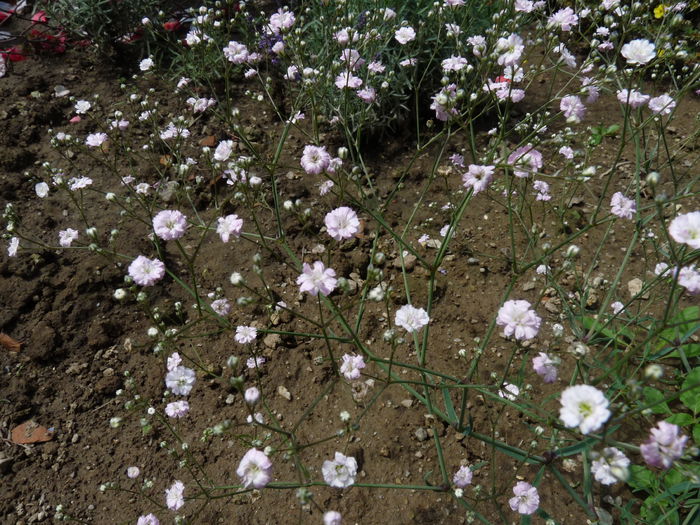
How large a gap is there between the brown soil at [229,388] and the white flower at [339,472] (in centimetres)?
27

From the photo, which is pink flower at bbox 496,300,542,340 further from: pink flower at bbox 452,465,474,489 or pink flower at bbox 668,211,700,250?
pink flower at bbox 452,465,474,489

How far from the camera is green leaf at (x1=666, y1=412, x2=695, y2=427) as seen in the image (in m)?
2.17

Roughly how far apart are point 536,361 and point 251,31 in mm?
4143

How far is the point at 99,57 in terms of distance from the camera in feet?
15.1

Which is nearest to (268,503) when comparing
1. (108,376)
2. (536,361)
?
(108,376)

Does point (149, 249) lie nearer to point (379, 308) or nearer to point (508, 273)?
point (379, 308)

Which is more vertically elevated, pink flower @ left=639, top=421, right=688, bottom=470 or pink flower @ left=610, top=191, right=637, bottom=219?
pink flower @ left=610, top=191, right=637, bottom=219

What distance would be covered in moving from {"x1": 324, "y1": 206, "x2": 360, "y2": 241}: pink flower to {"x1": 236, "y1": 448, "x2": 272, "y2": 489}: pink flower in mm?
902

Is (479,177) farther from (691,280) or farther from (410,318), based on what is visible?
(691,280)

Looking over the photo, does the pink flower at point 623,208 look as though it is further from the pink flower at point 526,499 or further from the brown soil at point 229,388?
the pink flower at point 526,499

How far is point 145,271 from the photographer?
2189 millimetres

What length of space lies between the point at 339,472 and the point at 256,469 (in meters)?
0.32

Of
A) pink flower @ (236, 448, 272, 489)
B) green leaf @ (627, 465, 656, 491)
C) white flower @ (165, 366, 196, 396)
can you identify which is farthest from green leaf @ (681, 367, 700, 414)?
white flower @ (165, 366, 196, 396)

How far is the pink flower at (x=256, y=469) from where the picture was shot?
66.2 inches
